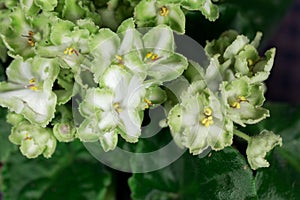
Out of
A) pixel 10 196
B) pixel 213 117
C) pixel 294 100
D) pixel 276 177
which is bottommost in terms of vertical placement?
pixel 294 100

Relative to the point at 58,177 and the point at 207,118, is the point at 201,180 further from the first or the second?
the point at 58,177

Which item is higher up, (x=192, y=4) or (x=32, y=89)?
(x=192, y=4)

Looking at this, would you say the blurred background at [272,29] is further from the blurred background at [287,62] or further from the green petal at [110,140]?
the green petal at [110,140]

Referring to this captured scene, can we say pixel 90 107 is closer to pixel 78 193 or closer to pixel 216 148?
pixel 216 148

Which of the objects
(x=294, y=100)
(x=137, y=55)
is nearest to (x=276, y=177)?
(x=137, y=55)

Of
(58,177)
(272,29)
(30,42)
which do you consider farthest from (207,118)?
(272,29)

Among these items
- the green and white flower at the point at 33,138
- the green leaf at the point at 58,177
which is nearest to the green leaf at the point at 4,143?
the green leaf at the point at 58,177

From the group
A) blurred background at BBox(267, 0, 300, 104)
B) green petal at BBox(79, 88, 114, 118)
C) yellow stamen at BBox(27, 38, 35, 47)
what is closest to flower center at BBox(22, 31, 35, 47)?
yellow stamen at BBox(27, 38, 35, 47)

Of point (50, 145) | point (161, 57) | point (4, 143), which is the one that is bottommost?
point (4, 143)
